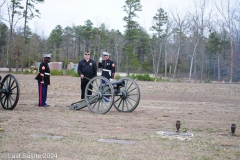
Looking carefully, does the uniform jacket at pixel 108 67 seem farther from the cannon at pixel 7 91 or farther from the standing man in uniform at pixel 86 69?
the cannon at pixel 7 91

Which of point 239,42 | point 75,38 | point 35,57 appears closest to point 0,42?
point 35,57

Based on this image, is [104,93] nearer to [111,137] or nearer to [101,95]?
[101,95]

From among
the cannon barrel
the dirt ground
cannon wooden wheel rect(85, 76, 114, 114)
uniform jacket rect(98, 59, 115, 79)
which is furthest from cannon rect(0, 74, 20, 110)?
uniform jacket rect(98, 59, 115, 79)

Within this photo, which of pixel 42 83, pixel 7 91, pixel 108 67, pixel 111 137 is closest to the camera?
pixel 111 137

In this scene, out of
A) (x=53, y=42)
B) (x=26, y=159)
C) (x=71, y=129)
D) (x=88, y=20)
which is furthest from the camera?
(x=53, y=42)

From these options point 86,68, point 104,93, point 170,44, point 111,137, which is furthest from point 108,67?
point 170,44

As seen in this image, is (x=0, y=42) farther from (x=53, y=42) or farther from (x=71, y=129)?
(x=71, y=129)

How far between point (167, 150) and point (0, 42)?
4947 centimetres

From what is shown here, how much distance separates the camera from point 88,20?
189 feet

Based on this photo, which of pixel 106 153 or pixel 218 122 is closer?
pixel 106 153

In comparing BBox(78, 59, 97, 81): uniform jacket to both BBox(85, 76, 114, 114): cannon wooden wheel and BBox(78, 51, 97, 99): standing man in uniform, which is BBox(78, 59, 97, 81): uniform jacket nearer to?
BBox(78, 51, 97, 99): standing man in uniform

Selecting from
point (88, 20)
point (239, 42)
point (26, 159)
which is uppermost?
point (88, 20)

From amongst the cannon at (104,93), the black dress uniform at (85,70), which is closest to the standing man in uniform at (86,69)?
the black dress uniform at (85,70)

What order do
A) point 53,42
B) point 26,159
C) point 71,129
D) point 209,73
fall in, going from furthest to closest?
point 53,42 < point 209,73 < point 71,129 < point 26,159
